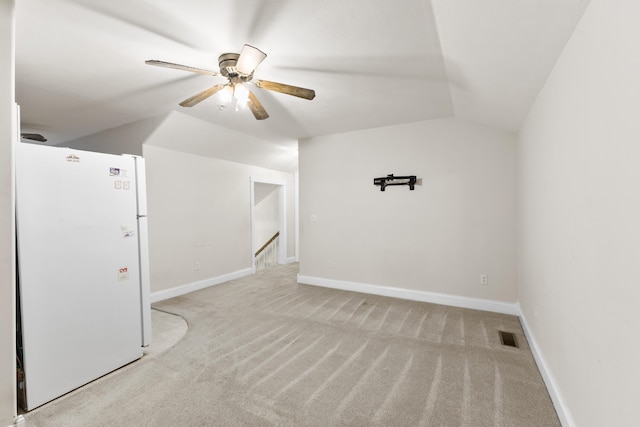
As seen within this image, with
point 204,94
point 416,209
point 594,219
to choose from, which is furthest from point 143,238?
point 416,209

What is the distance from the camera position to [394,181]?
13.1 ft

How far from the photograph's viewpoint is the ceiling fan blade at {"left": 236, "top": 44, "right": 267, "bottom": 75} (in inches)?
67.9

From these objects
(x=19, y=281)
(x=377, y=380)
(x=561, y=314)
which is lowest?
(x=377, y=380)

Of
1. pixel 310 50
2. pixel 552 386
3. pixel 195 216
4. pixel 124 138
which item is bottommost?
pixel 552 386

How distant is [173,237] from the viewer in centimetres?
413

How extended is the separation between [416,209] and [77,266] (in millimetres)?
3699

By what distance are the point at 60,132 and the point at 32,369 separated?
12.4ft

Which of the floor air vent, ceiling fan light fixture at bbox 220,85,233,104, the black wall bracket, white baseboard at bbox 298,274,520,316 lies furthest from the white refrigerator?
the floor air vent

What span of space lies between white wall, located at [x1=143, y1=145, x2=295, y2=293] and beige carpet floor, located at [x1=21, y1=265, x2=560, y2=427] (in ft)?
3.37

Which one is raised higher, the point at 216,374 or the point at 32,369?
the point at 32,369

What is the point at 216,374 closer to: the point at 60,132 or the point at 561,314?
the point at 561,314

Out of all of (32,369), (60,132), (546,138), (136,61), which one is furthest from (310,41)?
(60,132)

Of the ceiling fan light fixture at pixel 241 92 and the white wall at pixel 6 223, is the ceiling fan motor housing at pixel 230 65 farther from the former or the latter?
the white wall at pixel 6 223

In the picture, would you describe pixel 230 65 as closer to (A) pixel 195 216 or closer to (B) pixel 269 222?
(A) pixel 195 216
